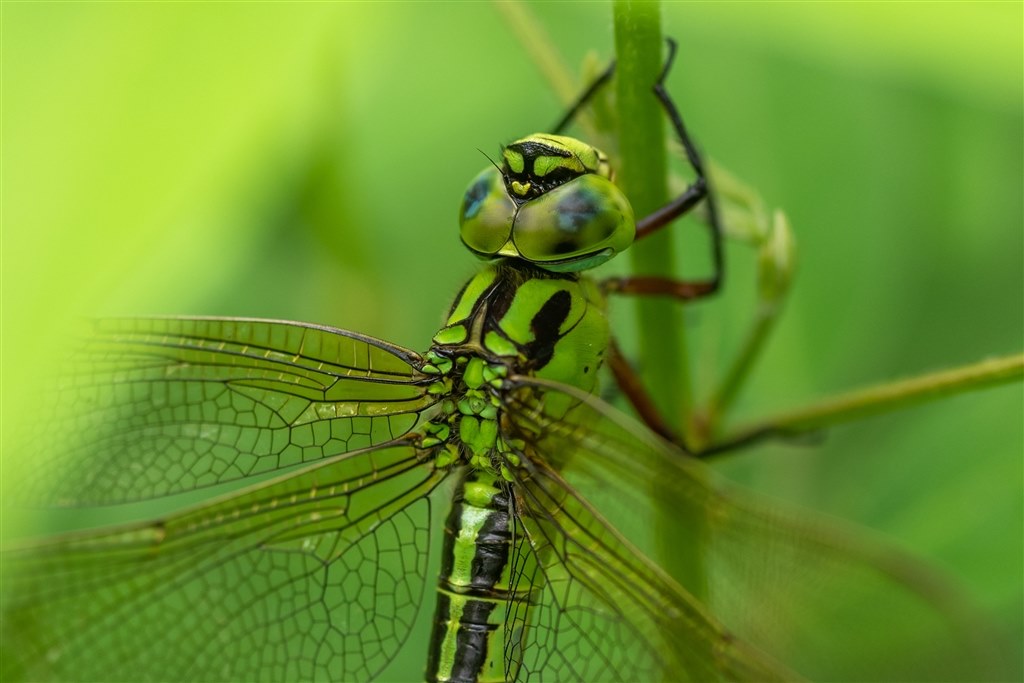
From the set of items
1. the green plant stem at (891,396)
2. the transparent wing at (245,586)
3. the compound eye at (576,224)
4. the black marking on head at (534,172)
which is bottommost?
the transparent wing at (245,586)

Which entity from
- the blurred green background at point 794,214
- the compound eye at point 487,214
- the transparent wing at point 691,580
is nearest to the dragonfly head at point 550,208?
the compound eye at point 487,214

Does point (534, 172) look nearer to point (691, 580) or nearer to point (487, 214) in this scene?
point (487, 214)

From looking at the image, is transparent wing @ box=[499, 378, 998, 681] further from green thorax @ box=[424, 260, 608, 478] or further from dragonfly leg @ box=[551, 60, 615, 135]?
dragonfly leg @ box=[551, 60, 615, 135]

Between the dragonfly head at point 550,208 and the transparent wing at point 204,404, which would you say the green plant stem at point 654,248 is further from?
the transparent wing at point 204,404

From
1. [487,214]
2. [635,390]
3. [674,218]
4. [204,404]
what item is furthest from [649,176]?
[204,404]

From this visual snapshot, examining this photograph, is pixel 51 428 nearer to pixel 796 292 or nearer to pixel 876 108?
pixel 796 292

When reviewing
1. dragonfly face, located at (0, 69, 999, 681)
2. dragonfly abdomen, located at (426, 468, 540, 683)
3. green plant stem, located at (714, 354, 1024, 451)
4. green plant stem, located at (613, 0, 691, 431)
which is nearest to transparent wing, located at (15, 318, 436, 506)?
dragonfly face, located at (0, 69, 999, 681)
